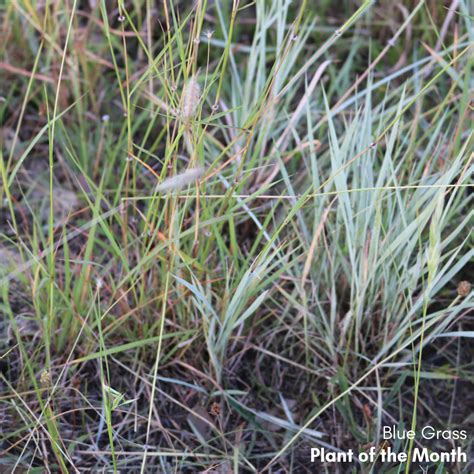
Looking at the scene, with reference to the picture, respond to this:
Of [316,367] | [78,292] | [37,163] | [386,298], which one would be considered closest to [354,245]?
[386,298]

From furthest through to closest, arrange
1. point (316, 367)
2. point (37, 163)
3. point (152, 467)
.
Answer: point (37, 163) < point (316, 367) < point (152, 467)

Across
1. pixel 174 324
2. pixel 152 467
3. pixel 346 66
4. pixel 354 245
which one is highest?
pixel 346 66

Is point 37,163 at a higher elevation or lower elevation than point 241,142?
lower

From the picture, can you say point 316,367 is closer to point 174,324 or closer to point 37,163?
point 174,324

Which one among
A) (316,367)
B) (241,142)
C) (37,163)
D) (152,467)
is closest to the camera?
(152,467)

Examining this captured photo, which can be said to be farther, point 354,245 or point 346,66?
point 346,66

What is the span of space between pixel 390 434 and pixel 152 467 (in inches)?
16.0

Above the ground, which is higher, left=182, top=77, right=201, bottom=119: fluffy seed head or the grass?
left=182, top=77, right=201, bottom=119: fluffy seed head

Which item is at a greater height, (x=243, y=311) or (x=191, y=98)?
(x=191, y=98)

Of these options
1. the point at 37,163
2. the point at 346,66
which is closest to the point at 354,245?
the point at 346,66

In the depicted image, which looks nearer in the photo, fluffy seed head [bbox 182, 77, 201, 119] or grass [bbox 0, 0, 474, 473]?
fluffy seed head [bbox 182, 77, 201, 119]

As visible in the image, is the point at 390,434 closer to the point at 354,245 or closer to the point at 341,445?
the point at 341,445

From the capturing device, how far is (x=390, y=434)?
1174mm

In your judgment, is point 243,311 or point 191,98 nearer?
point 191,98
